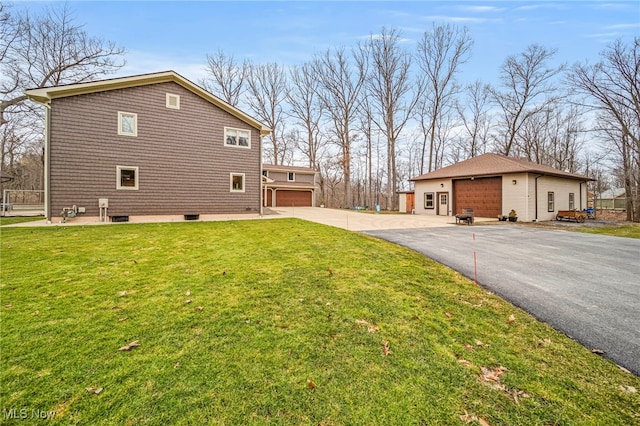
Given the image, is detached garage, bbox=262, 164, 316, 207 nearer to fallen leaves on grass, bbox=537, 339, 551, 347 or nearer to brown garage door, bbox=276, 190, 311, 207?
brown garage door, bbox=276, 190, 311, 207

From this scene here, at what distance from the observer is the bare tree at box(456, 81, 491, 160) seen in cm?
3036

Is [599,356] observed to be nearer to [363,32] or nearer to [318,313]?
[318,313]

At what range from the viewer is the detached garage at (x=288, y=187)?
93.7ft

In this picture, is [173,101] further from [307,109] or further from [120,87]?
[307,109]

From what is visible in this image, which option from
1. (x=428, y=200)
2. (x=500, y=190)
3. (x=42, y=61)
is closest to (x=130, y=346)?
(x=500, y=190)

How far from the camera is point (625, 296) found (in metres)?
4.24

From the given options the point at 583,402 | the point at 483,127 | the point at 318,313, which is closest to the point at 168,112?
the point at 318,313

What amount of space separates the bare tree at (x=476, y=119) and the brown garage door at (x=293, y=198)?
2007 centimetres

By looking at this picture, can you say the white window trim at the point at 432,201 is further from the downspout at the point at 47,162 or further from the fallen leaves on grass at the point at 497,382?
the downspout at the point at 47,162

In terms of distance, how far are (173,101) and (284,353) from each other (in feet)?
50.2

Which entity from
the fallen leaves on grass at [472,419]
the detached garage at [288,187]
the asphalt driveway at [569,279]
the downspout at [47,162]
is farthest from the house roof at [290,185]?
the fallen leaves on grass at [472,419]

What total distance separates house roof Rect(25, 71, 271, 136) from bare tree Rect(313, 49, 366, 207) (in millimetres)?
18902

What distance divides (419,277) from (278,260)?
2.79 metres

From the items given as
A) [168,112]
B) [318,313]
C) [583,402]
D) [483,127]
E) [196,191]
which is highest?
[483,127]
